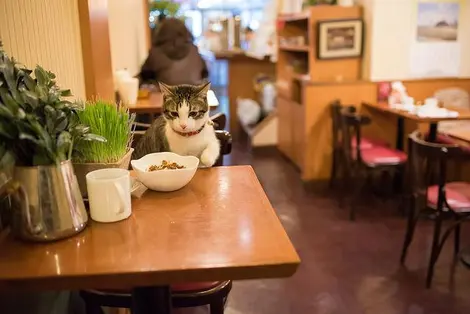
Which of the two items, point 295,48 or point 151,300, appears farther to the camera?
point 295,48

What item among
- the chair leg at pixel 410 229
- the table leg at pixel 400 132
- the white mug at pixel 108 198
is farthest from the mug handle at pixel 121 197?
the table leg at pixel 400 132

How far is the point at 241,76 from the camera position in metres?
6.59

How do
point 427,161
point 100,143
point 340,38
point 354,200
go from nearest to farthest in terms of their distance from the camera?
point 100,143 → point 427,161 → point 354,200 → point 340,38

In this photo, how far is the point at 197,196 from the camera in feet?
4.36

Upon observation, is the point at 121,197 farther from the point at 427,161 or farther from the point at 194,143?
the point at 427,161

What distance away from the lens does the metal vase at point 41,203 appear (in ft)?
3.43

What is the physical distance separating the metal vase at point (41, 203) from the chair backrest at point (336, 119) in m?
3.21

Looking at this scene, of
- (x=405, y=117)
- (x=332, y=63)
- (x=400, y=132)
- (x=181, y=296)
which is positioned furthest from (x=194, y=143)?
(x=332, y=63)

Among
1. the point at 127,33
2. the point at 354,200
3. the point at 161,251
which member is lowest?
the point at 354,200

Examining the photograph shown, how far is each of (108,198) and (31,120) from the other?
246mm

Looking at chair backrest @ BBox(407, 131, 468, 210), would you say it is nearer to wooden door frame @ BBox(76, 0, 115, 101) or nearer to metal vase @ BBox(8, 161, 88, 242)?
wooden door frame @ BBox(76, 0, 115, 101)

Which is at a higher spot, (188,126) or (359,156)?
(188,126)

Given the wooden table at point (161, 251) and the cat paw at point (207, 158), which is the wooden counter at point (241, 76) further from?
the wooden table at point (161, 251)

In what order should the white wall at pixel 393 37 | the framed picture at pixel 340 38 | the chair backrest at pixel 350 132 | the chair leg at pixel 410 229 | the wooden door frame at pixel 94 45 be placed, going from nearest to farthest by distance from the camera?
the wooden door frame at pixel 94 45
the chair leg at pixel 410 229
the chair backrest at pixel 350 132
the white wall at pixel 393 37
the framed picture at pixel 340 38
